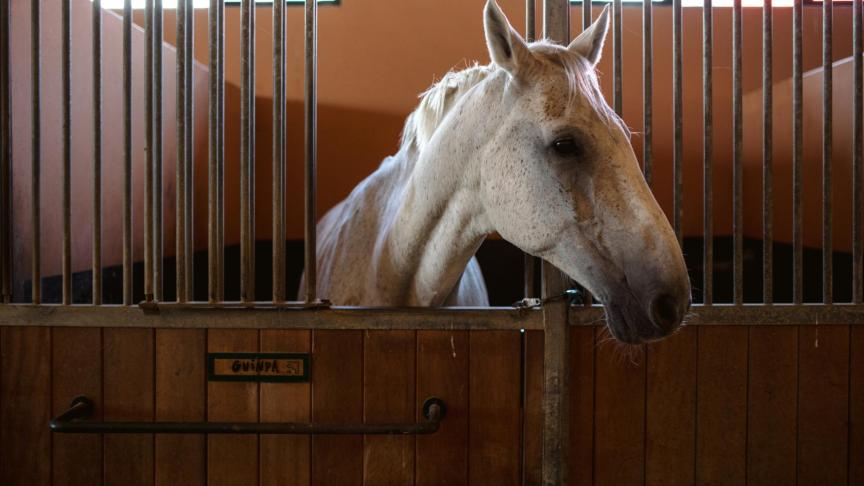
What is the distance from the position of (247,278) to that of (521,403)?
2.41 feet

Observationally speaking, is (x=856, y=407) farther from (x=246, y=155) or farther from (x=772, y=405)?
(x=246, y=155)

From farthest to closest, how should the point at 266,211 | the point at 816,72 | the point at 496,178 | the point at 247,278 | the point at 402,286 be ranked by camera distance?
the point at 266,211 → the point at 816,72 → the point at 402,286 → the point at 247,278 → the point at 496,178

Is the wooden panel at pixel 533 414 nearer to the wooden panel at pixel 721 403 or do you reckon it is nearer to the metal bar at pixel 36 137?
the wooden panel at pixel 721 403

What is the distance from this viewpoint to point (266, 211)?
3.86 metres

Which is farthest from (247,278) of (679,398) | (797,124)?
(797,124)

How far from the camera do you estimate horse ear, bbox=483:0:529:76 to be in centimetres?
116

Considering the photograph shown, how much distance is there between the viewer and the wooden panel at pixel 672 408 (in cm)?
132

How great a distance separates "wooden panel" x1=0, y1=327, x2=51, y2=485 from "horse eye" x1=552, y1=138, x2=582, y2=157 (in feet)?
4.33

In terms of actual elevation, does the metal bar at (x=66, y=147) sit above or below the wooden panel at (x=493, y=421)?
above

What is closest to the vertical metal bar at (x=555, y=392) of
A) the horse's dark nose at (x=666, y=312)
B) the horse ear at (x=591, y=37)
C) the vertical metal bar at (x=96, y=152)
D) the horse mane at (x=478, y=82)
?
the horse's dark nose at (x=666, y=312)

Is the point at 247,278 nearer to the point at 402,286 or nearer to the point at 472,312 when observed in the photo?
the point at 402,286

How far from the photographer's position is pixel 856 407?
4.36ft

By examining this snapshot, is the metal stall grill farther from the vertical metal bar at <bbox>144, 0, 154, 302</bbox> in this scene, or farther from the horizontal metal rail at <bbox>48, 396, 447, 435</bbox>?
the horizontal metal rail at <bbox>48, 396, 447, 435</bbox>

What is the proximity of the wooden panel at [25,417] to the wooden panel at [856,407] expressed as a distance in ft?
6.47
